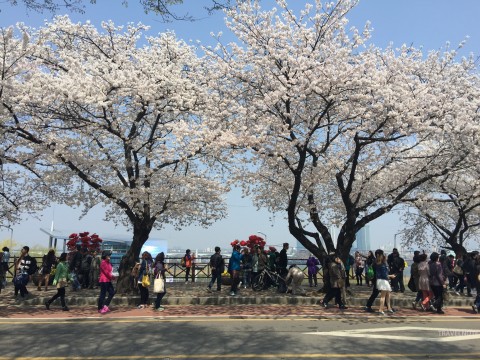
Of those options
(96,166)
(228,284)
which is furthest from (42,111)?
(228,284)

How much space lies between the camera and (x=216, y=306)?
12.4 m

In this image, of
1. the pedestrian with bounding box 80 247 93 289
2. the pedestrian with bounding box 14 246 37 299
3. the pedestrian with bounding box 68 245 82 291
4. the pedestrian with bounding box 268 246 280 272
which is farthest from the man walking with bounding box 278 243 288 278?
the pedestrian with bounding box 14 246 37 299

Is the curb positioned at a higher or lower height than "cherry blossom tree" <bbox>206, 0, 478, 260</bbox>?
lower

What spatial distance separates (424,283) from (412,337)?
4.14 meters

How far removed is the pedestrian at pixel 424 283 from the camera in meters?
11.8

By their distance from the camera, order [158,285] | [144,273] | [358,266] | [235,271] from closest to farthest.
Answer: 1. [158,285]
2. [144,273]
3. [235,271]
4. [358,266]

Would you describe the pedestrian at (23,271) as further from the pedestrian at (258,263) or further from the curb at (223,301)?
the pedestrian at (258,263)

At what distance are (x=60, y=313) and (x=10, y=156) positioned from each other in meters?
7.24

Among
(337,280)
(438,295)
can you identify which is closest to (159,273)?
(337,280)

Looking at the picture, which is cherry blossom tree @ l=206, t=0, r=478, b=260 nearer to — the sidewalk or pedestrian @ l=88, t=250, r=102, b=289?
the sidewalk

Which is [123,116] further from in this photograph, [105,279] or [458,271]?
[458,271]

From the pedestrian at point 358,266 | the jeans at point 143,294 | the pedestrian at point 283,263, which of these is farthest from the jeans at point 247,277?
the pedestrian at point 358,266

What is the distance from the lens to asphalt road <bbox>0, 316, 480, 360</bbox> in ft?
21.8

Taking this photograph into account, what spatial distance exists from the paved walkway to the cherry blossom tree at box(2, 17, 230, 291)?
2016mm
